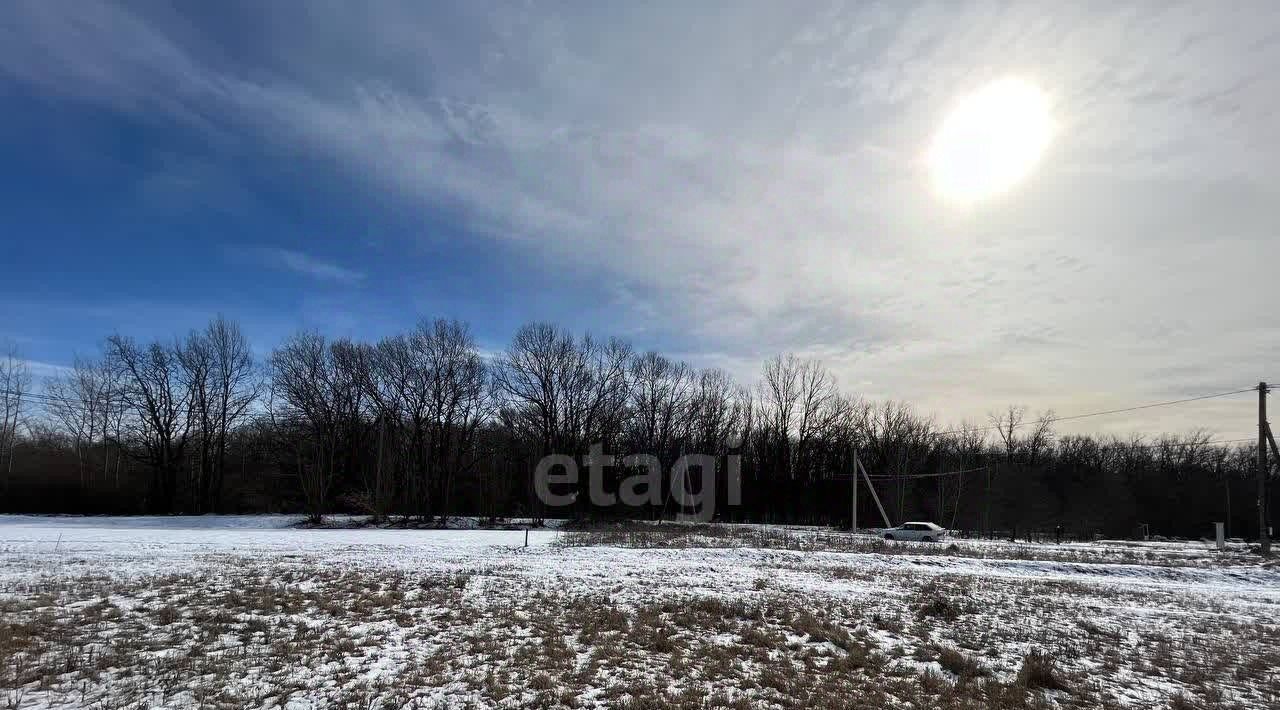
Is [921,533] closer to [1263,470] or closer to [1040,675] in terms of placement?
[1263,470]

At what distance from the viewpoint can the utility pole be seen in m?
27.3

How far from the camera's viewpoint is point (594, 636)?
9.97 meters

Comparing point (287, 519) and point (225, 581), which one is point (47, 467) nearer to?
point (287, 519)

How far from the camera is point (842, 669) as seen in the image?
8.79m

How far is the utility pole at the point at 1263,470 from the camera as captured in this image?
89.6ft

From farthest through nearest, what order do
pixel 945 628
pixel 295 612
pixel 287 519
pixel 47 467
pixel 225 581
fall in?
pixel 47 467, pixel 287 519, pixel 225 581, pixel 945 628, pixel 295 612

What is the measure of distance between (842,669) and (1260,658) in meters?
6.45

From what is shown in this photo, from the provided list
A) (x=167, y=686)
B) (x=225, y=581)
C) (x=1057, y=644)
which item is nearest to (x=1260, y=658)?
(x=1057, y=644)

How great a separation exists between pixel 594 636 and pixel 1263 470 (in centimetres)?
3124
